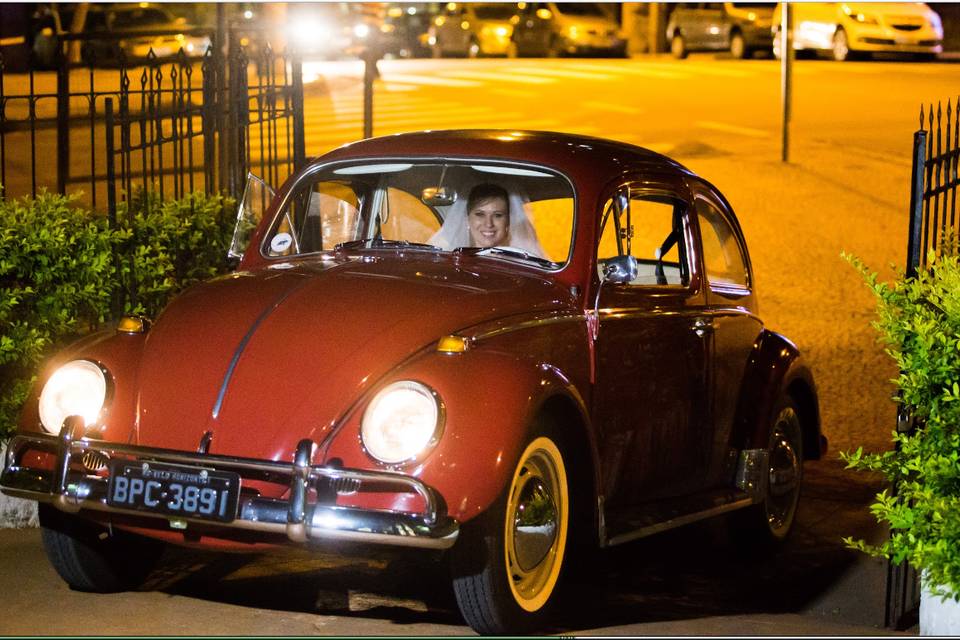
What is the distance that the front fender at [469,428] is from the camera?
503 cm

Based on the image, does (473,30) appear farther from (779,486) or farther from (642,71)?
(779,486)

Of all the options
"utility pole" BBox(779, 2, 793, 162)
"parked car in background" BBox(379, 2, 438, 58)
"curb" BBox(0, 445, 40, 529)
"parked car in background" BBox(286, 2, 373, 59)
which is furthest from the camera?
"parked car in background" BBox(379, 2, 438, 58)

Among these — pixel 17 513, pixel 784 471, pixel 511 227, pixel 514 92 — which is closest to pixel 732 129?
pixel 514 92

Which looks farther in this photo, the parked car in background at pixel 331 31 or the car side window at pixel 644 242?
the parked car in background at pixel 331 31

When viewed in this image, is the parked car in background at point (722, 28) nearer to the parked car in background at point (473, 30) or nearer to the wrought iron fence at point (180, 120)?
the parked car in background at point (473, 30)

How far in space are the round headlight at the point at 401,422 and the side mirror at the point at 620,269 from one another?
136 cm

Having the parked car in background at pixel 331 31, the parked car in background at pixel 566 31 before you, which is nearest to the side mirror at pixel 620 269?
the parked car in background at pixel 331 31

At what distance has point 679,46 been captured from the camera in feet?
121

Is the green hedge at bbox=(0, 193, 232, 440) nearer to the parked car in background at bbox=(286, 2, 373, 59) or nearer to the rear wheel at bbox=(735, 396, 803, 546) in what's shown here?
the rear wheel at bbox=(735, 396, 803, 546)

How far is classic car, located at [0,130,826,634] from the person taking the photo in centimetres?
510

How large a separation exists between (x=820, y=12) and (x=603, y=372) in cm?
2801

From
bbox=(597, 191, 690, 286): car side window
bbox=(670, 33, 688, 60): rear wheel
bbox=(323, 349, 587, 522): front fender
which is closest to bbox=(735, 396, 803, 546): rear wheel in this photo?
bbox=(597, 191, 690, 286): car side window

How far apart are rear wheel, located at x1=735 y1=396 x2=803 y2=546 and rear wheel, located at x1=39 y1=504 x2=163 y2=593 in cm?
273

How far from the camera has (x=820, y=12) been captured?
3259 cm
